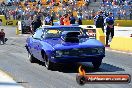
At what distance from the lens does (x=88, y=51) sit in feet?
39.6

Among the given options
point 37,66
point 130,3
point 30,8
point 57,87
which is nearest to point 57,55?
point 37,66

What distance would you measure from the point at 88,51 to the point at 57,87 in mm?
2830

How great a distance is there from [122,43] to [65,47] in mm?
Answer: 8585

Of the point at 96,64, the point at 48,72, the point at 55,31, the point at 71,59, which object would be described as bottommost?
the point at 48,72

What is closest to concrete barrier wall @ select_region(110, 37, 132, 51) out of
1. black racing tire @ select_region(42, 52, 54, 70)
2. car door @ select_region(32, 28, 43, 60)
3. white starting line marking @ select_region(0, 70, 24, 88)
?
car door @ select_region(32, 28, 43, 60)

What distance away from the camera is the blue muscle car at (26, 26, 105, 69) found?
12.0 m

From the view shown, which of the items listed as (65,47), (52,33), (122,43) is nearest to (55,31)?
(52,33)

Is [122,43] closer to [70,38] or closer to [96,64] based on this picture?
[96,64]

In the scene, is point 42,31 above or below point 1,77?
above

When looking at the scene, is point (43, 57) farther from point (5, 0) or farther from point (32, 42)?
point (5, 0)

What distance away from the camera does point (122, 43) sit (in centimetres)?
2019

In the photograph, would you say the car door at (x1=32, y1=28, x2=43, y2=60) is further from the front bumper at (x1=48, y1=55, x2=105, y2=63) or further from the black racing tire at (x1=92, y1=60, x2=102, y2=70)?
the black racing tire at (x1=92, y1=60, x2=102, y2=70)

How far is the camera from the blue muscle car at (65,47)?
1202cm

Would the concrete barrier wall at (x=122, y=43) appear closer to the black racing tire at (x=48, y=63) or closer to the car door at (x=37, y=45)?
the car door at (x=37, y=45)
